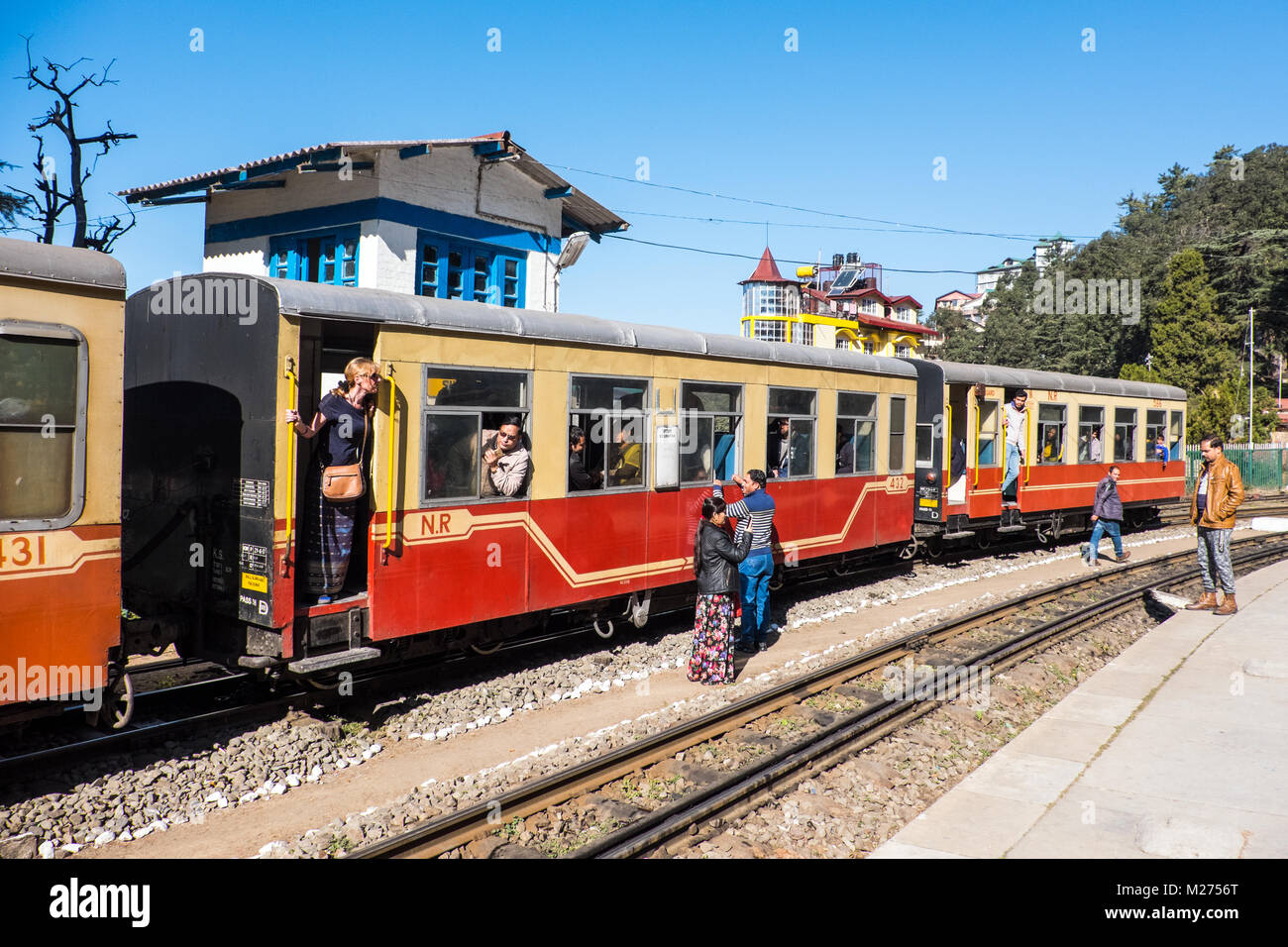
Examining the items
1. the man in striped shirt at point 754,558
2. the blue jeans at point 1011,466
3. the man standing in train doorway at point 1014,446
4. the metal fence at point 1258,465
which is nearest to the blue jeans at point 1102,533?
the man standing in train doorway at point 1014,446

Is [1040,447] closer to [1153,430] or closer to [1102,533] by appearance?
[1102,533]

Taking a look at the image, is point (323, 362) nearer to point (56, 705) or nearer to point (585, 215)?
point (56, 705)

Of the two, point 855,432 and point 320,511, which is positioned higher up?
point 855,432

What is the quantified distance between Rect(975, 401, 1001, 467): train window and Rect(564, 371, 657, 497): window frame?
8997 mm

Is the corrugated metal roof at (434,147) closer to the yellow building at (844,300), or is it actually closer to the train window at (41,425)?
the train window at (41,425)

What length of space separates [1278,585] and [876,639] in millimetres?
8036

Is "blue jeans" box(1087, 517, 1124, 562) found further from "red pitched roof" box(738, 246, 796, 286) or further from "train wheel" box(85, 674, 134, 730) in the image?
"red pitched roof" box(738, 246, 796, 286)


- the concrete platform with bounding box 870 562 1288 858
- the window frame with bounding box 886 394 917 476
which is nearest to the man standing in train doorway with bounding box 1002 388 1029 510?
the window frame with bounding box 886 394 917 476

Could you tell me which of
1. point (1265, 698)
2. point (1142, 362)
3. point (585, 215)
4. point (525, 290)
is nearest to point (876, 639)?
point (1265, 698)

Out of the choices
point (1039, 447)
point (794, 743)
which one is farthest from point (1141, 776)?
point (1039, 447)

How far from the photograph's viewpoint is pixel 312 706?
24.6 feet

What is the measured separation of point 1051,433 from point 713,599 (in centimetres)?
1189

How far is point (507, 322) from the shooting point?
803 cm
